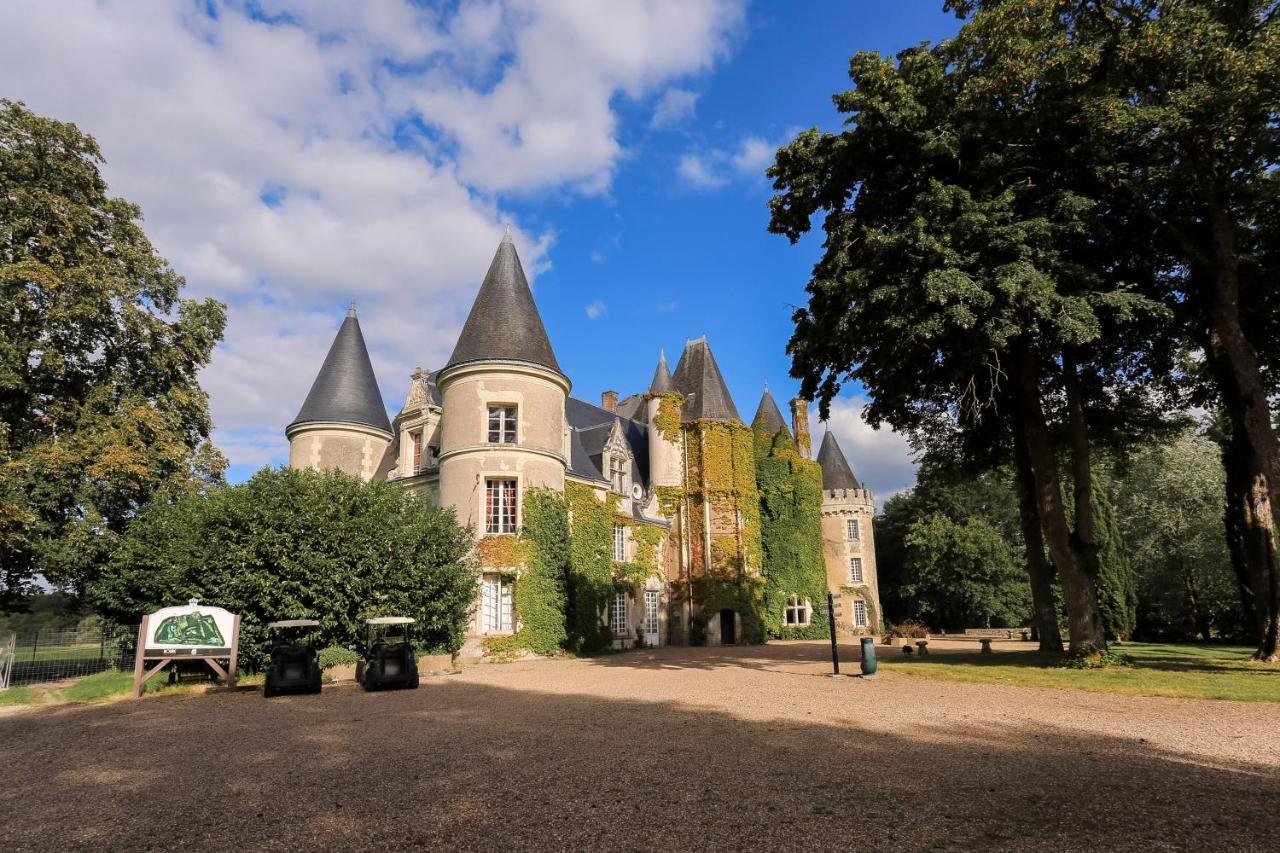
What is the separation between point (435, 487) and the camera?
27.1m

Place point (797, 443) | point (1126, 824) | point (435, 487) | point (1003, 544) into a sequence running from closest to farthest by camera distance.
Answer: point (1126, 824) → point (435, 487) → point (797, 443) → point (1003, 544)

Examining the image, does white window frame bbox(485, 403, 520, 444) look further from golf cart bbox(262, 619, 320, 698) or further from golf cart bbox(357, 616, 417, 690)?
golf cart bbox(262, 619, 320, 698)

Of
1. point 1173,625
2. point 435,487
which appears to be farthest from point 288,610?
point 1173,625

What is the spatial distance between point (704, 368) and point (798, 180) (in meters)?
18.8

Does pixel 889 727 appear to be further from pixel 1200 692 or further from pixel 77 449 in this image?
pixel 77 449

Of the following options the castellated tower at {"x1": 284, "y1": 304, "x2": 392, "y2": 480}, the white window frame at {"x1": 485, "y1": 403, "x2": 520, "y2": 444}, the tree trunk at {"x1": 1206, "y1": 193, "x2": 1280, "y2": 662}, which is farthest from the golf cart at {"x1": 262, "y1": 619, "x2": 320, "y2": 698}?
the tree trunk at {"x1": 1206, "y1": 193, "x2": 1280, "y2": 662}

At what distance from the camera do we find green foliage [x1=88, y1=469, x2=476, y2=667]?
17.5 metres

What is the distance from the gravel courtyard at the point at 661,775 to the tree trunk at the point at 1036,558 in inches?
309

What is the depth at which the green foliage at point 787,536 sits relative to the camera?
35500 millimetres

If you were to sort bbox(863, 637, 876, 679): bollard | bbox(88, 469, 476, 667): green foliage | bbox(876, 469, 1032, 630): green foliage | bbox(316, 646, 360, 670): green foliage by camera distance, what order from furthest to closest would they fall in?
1. bbox(876, 469, 1032, 630): green foliage
2. bbox(88, 469, 476, 667): green foliage
3. bbox(316, 646, 360, 670): green foliage
4. bbox(863, 637, 876, 679): bollard

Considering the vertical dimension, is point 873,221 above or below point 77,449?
above

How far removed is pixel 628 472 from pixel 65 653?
21.3 meters

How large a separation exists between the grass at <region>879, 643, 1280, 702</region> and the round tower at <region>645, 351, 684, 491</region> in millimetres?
15854

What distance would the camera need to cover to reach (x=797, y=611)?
36.2 m
